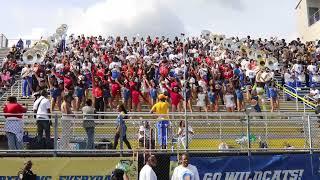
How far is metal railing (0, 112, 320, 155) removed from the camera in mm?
13859

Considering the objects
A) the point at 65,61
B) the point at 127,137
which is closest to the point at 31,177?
the point at 127,137

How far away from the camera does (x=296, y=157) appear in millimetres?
15031

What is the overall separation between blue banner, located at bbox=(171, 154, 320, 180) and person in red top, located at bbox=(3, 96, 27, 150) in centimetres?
431

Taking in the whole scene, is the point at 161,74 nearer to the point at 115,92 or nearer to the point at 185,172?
the point at 115,92

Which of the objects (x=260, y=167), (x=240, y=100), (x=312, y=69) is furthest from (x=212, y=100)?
(x=312, y=69)

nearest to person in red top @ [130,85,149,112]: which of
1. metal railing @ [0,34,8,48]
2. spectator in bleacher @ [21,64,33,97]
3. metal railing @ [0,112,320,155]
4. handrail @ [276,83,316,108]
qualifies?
spectator in bleacher @ [21,64,33,97]

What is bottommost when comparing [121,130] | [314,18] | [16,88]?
[121,130]

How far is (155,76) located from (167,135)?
29.1 feet

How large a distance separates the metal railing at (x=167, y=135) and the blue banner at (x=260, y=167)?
0.25m

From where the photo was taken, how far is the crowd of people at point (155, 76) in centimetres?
1864

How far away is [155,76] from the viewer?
23.1 m

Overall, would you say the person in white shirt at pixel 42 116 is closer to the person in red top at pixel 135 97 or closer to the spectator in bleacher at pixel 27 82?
the person in red top at pixel 135 97

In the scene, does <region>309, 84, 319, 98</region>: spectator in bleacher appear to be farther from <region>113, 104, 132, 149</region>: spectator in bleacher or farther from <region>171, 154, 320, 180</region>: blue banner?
<region>113, 104, 132, 149</region>: spectator in bleacher

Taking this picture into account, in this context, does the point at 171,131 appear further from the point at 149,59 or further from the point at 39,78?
the point at 149,59
